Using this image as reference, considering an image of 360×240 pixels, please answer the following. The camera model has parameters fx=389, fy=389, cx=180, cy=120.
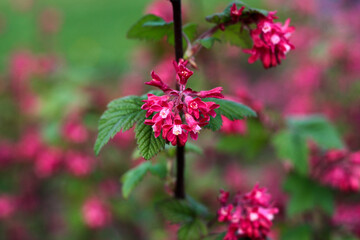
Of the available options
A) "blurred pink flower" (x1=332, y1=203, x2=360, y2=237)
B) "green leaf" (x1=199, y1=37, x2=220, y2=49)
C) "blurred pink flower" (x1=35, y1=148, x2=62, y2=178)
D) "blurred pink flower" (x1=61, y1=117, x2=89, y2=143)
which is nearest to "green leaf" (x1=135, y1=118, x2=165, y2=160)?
"green leaf" (x1=199, y1=37, x2=220, y2=49)

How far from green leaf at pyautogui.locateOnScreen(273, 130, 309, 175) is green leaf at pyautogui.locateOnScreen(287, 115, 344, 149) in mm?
67

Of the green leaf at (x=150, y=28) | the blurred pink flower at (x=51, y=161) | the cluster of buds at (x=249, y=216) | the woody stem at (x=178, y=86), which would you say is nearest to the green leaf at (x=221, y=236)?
the cluster of buds at (x=249, y=216)

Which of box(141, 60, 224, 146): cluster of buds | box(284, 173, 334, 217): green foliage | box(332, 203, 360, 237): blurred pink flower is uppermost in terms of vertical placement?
box(141, 60, 224, 146): cluster of buds

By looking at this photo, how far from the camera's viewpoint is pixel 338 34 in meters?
3.17

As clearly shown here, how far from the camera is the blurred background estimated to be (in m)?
2.53

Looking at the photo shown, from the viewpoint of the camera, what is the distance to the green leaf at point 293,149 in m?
1.81

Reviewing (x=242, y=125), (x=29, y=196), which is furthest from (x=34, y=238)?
(x=242, y=125)

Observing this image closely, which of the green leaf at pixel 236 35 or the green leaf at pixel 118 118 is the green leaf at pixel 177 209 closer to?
the green leaf at pixel 118 118

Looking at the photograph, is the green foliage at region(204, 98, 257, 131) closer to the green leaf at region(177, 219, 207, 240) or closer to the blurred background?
the green leaf at region(177, 219, 207, 240)

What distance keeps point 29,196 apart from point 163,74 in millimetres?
1569

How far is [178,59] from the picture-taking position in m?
1.14

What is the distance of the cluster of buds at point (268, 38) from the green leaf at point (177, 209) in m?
0.52

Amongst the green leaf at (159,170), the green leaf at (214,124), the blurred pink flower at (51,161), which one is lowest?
the blurred pink flower at (51,161)

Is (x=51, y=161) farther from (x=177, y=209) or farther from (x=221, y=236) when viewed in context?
(x=221, y=236)
